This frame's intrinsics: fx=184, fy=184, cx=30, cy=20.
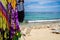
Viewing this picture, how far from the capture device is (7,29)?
3.28ft

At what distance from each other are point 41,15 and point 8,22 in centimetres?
362

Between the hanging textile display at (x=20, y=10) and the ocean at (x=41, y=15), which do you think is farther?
the ocean at (x=41, y=15)

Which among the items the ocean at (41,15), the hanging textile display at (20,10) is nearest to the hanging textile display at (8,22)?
the hanging textile display at (20,10)

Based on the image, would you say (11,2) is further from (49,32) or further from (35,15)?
(35,15)

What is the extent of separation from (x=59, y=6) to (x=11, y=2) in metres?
3.84

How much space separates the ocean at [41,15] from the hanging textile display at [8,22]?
133 inches

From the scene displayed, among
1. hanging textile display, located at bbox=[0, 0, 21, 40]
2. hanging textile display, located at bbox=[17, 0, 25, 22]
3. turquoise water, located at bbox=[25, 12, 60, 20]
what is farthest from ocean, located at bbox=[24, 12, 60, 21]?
hanging textile display, located at bbox=[0, 0, 21, 40]

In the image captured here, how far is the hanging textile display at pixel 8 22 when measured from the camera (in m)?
0.95

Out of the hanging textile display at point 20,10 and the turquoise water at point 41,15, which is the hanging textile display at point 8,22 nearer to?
the hanging textile display at point 20,10

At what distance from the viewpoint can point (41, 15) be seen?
181 inches

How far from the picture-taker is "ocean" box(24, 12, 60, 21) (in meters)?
4.56

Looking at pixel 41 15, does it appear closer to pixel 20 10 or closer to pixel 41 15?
pixel 41 15

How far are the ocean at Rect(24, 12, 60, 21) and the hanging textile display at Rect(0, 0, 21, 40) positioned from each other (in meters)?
3.39

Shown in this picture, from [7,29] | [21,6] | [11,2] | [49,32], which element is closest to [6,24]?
[7,29]
